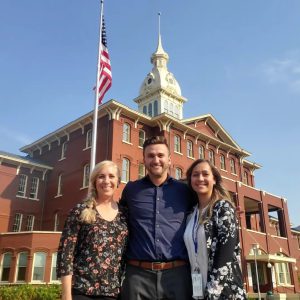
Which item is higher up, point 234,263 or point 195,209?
point 195,209

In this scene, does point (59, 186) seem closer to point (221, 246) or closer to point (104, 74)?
point (104, 74)

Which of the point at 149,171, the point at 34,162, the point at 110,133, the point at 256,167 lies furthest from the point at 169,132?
the point at 149,171

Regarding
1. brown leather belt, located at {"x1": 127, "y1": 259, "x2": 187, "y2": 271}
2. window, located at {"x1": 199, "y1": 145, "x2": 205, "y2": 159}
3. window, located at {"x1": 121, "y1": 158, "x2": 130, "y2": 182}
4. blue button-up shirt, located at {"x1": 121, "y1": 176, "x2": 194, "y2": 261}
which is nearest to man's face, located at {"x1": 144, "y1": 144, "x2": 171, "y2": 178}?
blue button-up shirt, located at {"x1": 121, "y1": 176, "x2": 194, "y2": 261}

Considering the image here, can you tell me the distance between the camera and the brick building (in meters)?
24.8

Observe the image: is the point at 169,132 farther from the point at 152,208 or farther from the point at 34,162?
the point at 152,208

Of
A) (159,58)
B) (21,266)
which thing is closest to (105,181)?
(21,266)

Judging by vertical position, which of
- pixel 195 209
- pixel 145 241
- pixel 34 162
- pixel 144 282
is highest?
pixel 34 162

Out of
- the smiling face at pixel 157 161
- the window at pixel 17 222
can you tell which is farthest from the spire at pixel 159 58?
the smiling face at pixel 157 161

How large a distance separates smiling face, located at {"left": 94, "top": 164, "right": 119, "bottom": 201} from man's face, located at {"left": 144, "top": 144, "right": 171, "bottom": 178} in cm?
46

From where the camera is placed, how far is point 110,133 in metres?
27.1

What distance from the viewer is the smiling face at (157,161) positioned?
4426 mm

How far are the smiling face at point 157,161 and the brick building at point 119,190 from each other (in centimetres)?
2066

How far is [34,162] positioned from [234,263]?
2991 centimetres

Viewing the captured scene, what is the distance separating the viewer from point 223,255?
3709 mm
